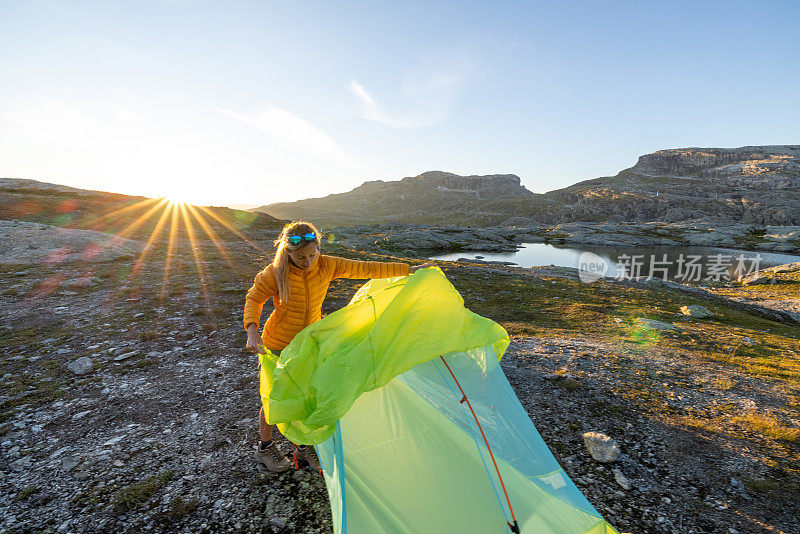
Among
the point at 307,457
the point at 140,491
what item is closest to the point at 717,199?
the point at 307,457

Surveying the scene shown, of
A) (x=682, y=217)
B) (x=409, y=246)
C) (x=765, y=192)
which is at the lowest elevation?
(x=409, y=246)

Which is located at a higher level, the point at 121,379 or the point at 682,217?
the point at 682,217

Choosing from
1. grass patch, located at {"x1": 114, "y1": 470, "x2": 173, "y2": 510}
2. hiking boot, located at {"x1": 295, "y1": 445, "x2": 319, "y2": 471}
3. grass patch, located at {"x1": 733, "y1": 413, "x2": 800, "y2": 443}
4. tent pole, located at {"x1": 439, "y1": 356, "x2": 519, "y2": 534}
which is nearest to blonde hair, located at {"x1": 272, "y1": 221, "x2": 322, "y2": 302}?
tent pole, located at {"x1": 439, "y1": 356, "x2": 519, "y2": 534}

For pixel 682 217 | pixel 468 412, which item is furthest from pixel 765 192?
pixel 468 412

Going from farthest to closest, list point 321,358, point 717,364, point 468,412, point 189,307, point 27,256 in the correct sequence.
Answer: point 27,256 → point 189,307 → point 717,364 → point 468,412 → point 321,358

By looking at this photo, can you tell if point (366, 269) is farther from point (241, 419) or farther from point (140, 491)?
point (140, 491)

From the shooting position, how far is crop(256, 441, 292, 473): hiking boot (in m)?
4.88

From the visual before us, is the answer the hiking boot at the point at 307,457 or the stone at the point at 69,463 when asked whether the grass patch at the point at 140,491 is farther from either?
the hiking boot at the point at 307,457

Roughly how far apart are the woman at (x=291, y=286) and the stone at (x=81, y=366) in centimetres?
546

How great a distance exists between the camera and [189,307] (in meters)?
12.2

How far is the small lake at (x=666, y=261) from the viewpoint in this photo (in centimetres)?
4616

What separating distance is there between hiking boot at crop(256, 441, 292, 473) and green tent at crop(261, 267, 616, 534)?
3.48 ft

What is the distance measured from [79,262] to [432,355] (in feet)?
73.6

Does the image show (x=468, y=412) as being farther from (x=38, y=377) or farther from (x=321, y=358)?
(x=38, y=377)
